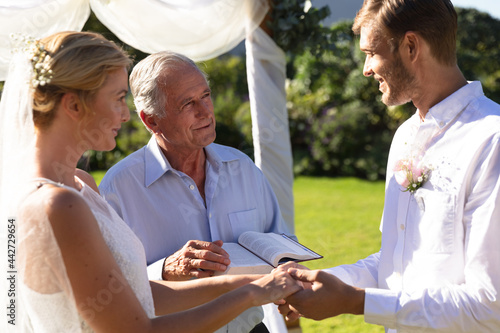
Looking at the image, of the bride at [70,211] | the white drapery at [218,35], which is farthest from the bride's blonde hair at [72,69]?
the white drapery at [218,35]

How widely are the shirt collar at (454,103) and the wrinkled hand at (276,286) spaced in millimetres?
951

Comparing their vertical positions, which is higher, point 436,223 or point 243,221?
point 436,223

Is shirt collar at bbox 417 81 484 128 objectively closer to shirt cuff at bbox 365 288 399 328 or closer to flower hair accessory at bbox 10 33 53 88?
shirt cuff at bbox 365 288 399 328

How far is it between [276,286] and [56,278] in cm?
94

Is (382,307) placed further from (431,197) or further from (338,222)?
(338,222)

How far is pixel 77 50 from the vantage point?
2211 millimetres

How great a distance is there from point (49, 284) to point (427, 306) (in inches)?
57.5

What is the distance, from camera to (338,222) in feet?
31.7

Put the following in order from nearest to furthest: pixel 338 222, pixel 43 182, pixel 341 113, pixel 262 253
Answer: pixel 43 182 < pixel 262 253 < pixel 338 222 < pixel 341 113

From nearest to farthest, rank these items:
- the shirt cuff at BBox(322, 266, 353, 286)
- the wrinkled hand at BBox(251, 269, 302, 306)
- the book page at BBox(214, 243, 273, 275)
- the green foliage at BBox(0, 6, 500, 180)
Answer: the wrinkled hand at BBox(251, 269, 302, 306)
the book page at BBox(214, 243, 273, 275)
the shirt cuff at BBox(322, 266, 353, 286)
the green foliage at BBox(0, 6, 500, 180)

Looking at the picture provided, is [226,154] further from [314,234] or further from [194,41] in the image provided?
[314,234]

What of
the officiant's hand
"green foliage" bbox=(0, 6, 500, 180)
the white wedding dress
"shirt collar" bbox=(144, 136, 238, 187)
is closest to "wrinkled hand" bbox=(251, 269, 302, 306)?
the officiant's hand

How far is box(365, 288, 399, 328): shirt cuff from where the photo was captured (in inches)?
93.3

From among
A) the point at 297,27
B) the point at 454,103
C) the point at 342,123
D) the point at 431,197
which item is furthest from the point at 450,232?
the point at 342,123
